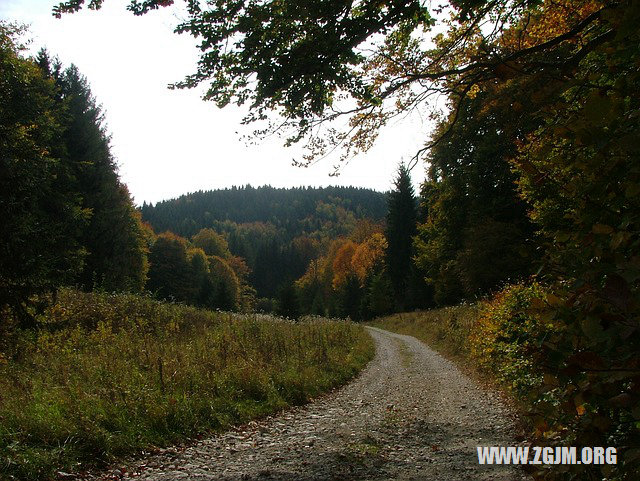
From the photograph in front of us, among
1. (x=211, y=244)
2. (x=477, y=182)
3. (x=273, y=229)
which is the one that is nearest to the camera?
(x=477, y=182)

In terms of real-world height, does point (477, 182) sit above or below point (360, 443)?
above

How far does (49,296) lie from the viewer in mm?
14414

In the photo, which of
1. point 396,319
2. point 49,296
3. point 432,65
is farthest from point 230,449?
point 396,319

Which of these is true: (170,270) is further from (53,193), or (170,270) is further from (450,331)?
(450,331)

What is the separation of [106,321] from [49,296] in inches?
116

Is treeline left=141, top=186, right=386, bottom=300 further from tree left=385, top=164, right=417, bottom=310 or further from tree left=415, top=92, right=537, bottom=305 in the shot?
tree left=415, top=92, right=537, bottom=305

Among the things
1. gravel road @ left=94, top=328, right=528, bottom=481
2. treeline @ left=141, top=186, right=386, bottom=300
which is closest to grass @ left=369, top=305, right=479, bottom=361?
gravel road @ left=94, top=328, right=528, bottom=481

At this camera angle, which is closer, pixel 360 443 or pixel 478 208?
pixel 360 443

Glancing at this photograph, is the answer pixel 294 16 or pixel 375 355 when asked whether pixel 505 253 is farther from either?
pixel 294 16

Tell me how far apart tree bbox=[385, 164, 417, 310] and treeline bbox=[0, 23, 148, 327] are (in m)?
28.1

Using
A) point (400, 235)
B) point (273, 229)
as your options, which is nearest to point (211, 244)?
point (400, 235)

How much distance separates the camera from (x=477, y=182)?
2356 centimetres

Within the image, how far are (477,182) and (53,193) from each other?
21.9m

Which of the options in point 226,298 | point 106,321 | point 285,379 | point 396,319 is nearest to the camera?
point 285,379
